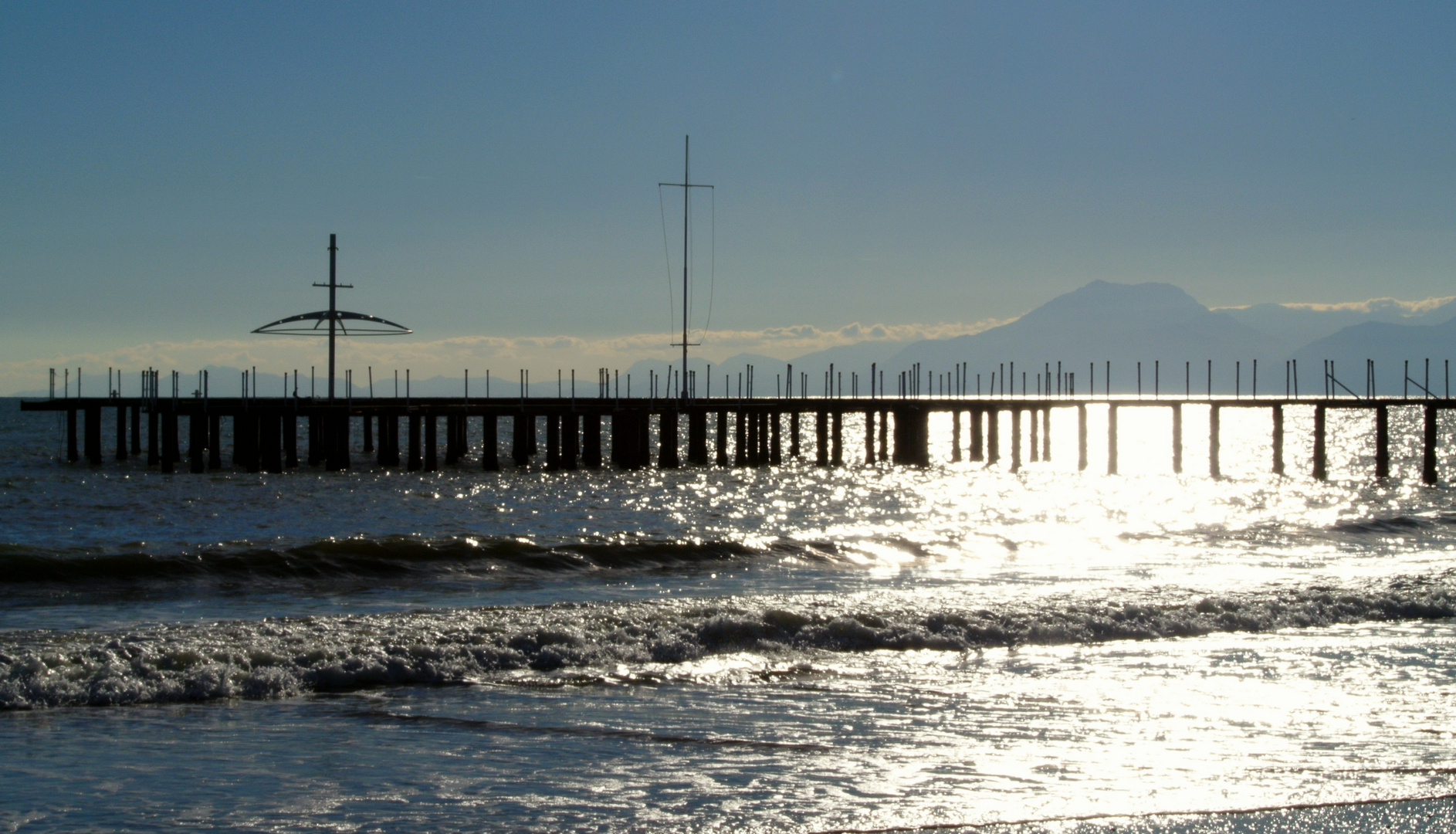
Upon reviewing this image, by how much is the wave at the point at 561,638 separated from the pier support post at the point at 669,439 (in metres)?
28.5

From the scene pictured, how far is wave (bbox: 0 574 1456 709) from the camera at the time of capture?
28.7 ft

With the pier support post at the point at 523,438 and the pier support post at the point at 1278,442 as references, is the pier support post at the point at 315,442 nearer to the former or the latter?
the pier support post at the point at 523,438

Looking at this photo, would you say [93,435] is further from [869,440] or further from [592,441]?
[869,440]

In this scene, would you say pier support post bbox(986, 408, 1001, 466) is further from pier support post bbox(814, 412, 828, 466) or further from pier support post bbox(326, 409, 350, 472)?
pier support post bbox(326, 409, 350, 472)

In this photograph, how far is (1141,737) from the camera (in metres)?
7.37

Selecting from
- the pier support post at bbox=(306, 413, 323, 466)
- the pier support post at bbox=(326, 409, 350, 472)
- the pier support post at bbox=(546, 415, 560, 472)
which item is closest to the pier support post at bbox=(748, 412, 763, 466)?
the pier support post at bbox=(546, 415, 560, 472)

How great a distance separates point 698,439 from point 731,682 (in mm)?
33998

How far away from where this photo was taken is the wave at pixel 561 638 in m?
8.75

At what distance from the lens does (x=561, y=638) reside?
10172 millimetres

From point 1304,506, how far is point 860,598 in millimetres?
21139

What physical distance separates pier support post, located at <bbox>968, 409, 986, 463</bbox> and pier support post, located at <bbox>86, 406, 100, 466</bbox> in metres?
31.0

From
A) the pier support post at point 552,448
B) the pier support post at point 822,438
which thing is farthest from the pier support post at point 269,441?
the pier support post at point 822,438

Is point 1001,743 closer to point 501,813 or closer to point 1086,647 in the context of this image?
point 501,813

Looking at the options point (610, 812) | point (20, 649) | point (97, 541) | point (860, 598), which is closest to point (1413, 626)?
point (860, 598)
